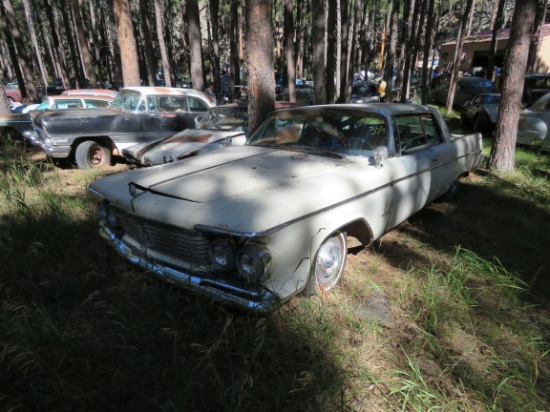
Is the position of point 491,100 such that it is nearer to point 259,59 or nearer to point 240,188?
point 259,59

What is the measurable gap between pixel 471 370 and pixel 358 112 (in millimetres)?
2534

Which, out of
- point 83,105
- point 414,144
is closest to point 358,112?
point 414,144

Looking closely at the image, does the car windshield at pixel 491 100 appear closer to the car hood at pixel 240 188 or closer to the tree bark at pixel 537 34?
the car hood at pixel 240 188

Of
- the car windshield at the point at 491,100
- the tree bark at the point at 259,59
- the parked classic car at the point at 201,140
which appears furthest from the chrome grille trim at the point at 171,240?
the car windshield at the point at 491,100

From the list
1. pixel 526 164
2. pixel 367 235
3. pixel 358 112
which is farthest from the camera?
pixel 526 164

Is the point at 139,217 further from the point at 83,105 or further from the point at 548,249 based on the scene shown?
the point at 83,105

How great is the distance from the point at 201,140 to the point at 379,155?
12.5ft

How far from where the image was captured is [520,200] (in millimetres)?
5172

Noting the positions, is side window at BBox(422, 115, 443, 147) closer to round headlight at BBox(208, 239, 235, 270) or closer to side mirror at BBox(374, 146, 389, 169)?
side mirror at BBox(374, 146, 389, 169)

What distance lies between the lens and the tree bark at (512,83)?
18.9ft

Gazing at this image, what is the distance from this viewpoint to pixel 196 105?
823 cm

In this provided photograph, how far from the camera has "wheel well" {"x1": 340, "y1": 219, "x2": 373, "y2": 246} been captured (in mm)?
3060

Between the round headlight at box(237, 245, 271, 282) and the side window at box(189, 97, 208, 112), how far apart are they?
6.65 metres

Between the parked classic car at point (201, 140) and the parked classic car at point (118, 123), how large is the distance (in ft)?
2.78
